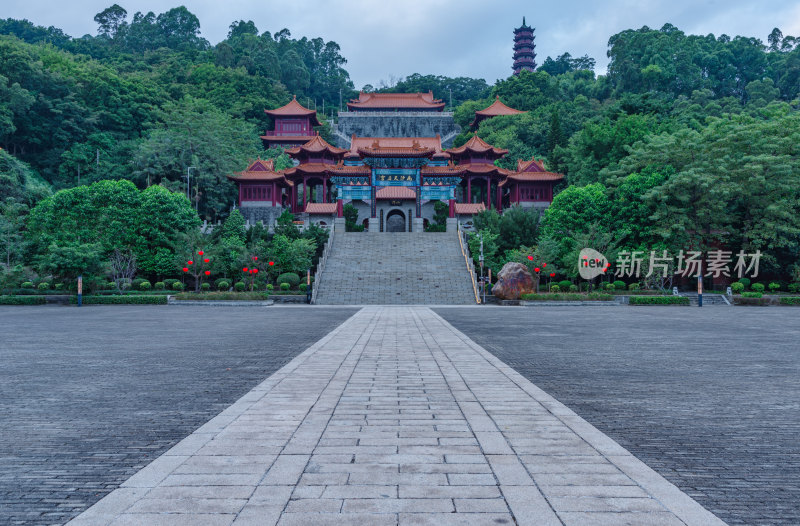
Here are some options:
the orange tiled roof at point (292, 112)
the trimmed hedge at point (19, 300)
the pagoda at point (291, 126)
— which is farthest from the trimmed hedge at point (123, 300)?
the orange tiled roof at point (292, 112)

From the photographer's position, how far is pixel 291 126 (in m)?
62.8

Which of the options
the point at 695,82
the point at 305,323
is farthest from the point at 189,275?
the point at 695,82

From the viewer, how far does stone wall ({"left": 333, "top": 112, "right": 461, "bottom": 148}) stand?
68.2 meters

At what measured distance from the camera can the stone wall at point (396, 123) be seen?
224 ft

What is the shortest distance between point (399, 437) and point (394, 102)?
232ft

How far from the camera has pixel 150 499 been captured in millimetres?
3021

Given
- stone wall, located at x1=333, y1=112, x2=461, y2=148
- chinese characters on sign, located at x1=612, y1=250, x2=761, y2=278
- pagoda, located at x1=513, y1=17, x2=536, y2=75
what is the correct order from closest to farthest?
chinese characters on sign, located at x1=612, y1=250, x2=761, y2=278 < stone wall, located at x1=333, y1=112, x2=461, y2=148 < pagoda, located at x1=513, y1=17, x2=536, y2=75

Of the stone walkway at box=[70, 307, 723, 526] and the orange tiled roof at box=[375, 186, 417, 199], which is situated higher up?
the orange tiled roof at box=[375, 186, 417, 199]

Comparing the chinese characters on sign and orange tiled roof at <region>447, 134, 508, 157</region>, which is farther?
orange tiled roof at <region>447, 134, 508, 157</region>

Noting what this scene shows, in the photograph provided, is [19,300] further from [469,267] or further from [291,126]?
[291,126]

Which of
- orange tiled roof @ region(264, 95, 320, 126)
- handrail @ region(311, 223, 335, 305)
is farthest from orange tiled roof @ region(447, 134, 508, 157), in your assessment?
orange tiled roof @ region(264, 95, 320, 126)

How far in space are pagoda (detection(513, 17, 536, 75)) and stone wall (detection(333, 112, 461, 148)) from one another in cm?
4309

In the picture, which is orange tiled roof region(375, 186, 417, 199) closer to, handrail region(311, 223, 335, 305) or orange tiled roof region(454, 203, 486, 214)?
orange tiled roof region(454, 203, 486, 214)

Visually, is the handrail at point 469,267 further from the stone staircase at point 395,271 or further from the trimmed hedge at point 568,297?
the trimmed hedge at point 568,297
